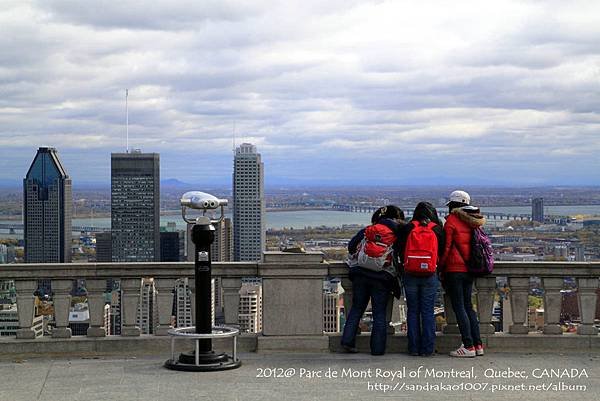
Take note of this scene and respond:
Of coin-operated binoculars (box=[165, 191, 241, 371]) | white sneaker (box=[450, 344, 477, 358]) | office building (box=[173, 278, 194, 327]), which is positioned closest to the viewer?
coin-operated binoculars (box=[165, 191, 241, 371])

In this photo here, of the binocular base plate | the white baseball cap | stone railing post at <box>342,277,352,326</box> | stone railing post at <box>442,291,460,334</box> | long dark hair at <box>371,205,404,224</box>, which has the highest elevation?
the white baseball cap

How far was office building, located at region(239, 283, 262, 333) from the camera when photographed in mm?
12469

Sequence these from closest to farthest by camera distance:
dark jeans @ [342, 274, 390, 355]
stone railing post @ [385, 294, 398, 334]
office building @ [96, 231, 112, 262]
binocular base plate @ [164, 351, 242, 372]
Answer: binocular base plate @ [164, 351, 242, 372] → dark jeans @ [342, 274, 390, 355] → stone railing post @ [385, 294, 398, 334] → office building @ [96, 231, 112, 262]

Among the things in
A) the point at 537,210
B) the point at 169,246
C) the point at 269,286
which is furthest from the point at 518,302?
the point at 537,210

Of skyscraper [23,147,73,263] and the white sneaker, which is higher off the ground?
skyscraper [23,147,73,263]

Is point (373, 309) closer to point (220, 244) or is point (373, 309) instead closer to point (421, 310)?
point (421, 310)

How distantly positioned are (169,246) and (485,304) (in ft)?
114

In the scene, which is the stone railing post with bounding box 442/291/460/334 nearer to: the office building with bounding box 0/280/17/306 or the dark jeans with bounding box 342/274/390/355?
the dark jeans with bounding box 342/274/390/355

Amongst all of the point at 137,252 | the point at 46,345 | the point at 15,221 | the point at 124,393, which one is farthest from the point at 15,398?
the point at 15,221

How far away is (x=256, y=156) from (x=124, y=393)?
56295mm

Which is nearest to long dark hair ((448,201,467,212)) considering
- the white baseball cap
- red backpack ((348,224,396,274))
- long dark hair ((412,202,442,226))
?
the white baseball cap

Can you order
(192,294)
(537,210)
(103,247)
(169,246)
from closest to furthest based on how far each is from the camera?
(192,294) → (169,246) → (103,247) → (537,210)

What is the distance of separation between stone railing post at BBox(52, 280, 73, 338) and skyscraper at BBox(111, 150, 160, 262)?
4198 centimetres

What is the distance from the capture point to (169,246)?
150 ft
